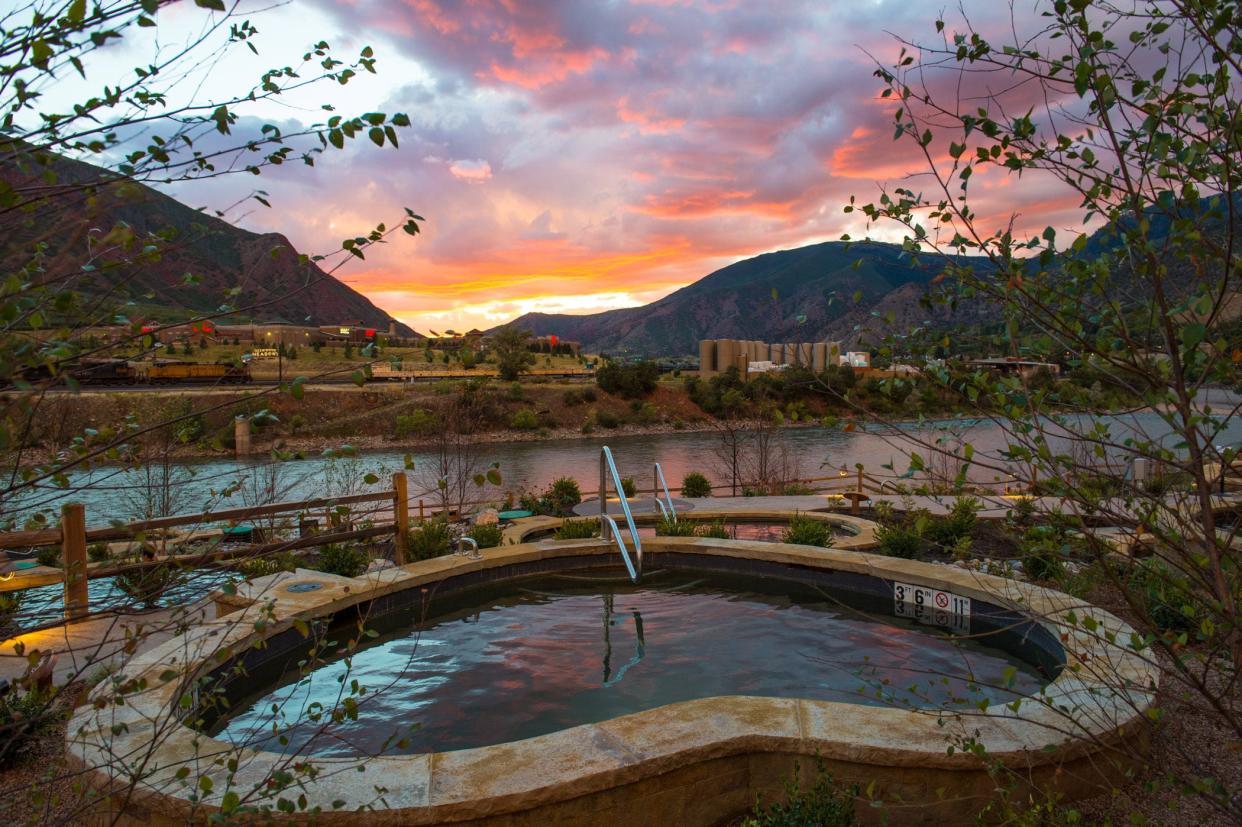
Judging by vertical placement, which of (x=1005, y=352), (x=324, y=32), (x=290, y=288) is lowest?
(x=1005, y=352)

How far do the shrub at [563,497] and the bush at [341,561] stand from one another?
5708mm

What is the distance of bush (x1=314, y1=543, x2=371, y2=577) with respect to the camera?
8.43 metres

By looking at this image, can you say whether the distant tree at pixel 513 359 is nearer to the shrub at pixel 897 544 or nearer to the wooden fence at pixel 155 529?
the wooden fence at pixel 155 529

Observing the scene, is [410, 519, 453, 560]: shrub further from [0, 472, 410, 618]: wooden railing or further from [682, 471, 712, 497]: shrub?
[682, 471, 712, 497]: shrub

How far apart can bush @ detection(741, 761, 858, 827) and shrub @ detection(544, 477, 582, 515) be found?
1073 cm

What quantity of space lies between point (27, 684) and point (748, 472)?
890 inches

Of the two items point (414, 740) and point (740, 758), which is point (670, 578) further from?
point (740, 758)

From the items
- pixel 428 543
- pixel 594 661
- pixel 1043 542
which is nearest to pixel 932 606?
pixel 594 661

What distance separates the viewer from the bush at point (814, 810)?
10.5 ft

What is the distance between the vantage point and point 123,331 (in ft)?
6.90

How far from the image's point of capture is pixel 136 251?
2242 mm

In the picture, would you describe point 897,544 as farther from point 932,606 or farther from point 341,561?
point 341,561

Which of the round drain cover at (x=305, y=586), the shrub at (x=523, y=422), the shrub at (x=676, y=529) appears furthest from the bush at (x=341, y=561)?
the shrub at (x=523, y=422)

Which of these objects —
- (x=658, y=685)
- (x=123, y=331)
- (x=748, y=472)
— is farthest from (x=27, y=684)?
(x=748, y=472)
